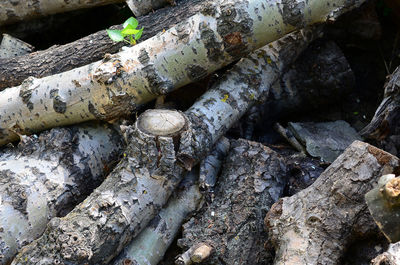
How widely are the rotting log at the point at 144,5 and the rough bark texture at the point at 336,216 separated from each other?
153 cm

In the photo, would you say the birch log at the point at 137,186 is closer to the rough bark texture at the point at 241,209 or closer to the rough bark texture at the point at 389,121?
the rough bark texture at the point at 241,209

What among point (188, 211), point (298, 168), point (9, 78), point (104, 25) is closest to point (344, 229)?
point (298, 168)

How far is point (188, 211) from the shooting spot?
228 centimetres

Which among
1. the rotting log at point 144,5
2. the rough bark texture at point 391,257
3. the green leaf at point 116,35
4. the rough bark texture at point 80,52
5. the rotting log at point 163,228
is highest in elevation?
the rotting log at point 144,5

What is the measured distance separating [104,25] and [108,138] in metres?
1.29

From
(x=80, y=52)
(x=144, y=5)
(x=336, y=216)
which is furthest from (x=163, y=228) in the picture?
(x=144, y=5)

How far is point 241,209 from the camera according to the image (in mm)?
2148

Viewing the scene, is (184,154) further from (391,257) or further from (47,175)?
(391,257)

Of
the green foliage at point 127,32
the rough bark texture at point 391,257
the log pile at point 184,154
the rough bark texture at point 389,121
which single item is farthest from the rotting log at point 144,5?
the rough bark texture at point 391,257

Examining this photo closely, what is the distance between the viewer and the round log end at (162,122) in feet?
6.77

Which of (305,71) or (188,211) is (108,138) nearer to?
(188,211)

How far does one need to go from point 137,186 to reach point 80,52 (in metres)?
1.02

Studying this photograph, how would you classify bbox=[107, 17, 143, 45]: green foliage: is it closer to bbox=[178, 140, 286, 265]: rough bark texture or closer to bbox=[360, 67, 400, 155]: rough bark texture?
bbox=[178, 140, 286, 265]: rough bark texture

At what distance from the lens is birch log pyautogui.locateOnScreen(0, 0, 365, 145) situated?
2.20m
